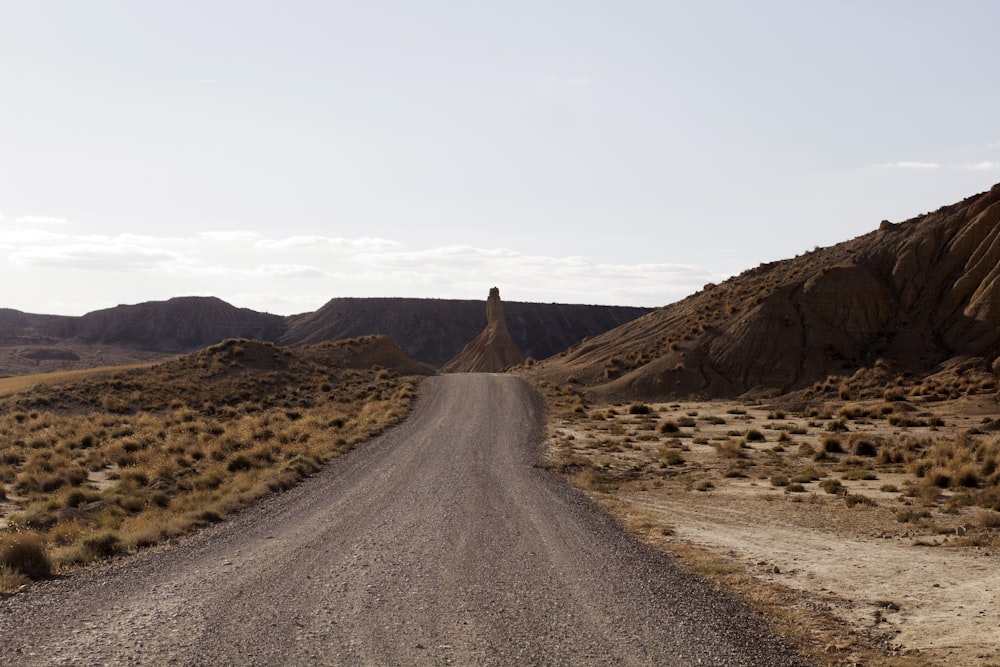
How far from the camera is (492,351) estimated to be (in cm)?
9688

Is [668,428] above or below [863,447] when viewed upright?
below

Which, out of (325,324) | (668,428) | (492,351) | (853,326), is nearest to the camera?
(668,428)

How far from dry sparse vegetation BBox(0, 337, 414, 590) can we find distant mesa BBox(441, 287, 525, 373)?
97.2 feet

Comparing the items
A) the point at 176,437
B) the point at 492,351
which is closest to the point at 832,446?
the point at 176,437

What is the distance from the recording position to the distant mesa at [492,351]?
95.5 meters

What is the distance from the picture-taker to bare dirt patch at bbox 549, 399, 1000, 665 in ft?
28.6

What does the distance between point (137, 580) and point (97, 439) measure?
2467 cm

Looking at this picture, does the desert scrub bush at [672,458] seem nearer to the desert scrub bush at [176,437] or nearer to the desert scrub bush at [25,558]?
the desert scrub bush at [176,437]

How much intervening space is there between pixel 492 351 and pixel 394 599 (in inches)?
3440

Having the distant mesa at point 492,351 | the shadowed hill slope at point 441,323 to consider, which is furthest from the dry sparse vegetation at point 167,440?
the shadowed hill slope at point 441,323

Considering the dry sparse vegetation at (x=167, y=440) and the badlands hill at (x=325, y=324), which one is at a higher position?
the badlands hill at (x=325, y=324)

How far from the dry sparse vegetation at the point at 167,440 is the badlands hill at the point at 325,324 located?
298ft

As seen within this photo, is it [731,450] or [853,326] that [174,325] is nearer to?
[853,326]

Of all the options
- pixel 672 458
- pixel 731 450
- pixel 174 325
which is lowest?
pixel 672 458
